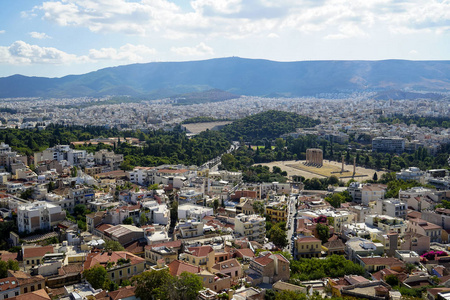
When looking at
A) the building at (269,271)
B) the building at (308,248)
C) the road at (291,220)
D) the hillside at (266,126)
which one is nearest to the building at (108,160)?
the road at (291,220)

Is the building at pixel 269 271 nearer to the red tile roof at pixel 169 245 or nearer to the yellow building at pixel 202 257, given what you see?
the yellow building at pixel 202 257

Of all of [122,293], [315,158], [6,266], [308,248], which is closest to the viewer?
[122,293]

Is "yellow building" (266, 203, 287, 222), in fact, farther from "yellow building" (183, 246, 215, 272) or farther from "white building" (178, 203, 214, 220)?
"yellow building" (183, 246, 215, 272)

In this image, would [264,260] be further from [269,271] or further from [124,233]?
[124,233]

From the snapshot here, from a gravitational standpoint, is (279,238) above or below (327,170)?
above

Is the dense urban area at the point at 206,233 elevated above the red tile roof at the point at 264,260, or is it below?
below

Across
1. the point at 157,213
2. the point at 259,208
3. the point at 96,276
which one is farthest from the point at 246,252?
the point at 259,208
